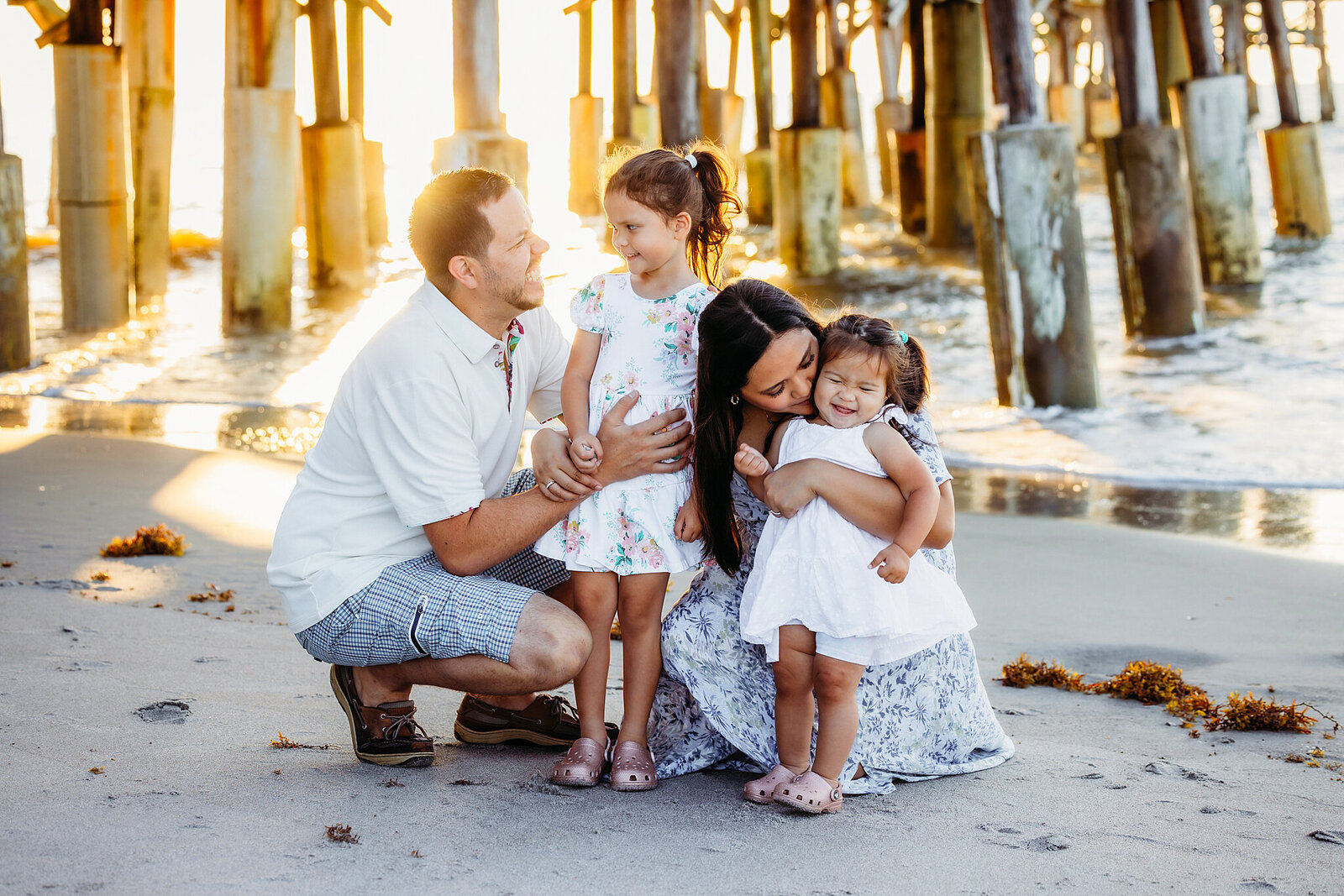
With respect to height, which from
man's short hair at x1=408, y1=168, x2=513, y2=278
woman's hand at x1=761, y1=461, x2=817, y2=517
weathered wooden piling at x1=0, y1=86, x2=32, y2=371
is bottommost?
woman's hand at x1=761, y1=461, x2=817, y2=517

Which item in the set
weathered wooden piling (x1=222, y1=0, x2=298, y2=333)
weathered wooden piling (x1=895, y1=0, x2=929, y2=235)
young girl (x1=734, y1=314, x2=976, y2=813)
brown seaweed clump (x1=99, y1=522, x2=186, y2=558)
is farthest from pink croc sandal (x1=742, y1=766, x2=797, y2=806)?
weathered wooden piling (x1=895, y1=0, x2=929, y2=235)

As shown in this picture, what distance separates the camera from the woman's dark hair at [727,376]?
8.97ft

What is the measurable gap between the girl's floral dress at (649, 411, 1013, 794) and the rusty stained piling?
9.84 metres

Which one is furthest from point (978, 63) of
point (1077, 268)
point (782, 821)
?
point (782, 821)

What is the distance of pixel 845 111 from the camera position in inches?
787

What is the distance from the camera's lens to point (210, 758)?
2.81 metres

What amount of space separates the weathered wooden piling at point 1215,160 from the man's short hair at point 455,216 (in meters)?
8.66

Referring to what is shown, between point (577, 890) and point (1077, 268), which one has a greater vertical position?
point (1077, 268)

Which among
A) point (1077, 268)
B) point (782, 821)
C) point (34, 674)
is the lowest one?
point (782, 821)

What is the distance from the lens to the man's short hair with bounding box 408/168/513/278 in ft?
9.66

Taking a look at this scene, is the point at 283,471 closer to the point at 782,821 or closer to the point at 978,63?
the point at 782,821

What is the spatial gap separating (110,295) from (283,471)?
5.18 meters

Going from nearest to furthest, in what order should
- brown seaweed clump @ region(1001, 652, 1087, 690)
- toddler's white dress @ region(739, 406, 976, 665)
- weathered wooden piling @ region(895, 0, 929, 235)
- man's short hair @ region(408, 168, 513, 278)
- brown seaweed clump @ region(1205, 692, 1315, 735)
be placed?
toddler's white dress @ region(739, 406, 976, 665) → man's short hair @ region(408, 168, 513, 278) → brown seaweed clump @ region(1205, 692, 1315, 735) → brown seaweed clump @ region(1001, 652, 1087, 690) → weathered wooden piling @ region(895, 0, 929, 235)

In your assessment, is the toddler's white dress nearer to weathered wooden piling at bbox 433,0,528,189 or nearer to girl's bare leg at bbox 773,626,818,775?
girl's bare leg at bbox 773,626,818,775
